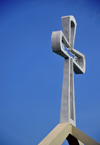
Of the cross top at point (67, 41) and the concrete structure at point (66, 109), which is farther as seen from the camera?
the cross top at point (67, 41)

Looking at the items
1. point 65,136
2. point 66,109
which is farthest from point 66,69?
point 65,136

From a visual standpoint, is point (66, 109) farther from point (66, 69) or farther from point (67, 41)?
point (67, 41)

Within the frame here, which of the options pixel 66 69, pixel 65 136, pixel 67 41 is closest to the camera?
pixel 65 136

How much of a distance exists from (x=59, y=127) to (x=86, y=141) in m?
1.51

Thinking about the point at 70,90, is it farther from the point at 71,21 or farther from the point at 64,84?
the point at 71,21

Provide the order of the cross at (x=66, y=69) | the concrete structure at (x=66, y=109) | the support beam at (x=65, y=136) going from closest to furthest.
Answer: the support beam at (x=65, y=136)
the concrete structure at (x=66, y=109)
the cross at (x=66, y=69)

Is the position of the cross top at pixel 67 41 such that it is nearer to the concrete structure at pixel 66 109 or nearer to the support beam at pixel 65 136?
the concrete structure at pixel 66 109

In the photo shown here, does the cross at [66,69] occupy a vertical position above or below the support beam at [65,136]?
above

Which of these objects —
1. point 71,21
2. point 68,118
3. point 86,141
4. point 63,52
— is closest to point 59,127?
point 68,118

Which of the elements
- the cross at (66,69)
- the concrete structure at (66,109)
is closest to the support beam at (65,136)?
the concrete structure at (66,109)

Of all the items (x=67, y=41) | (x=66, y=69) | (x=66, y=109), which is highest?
(x=67, y=41)

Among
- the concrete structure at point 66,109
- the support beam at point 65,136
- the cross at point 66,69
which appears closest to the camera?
the support beam at point 65,136

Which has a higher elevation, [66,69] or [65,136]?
[66,69]

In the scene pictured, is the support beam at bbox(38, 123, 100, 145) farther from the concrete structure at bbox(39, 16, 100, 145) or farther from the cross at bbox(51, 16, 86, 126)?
the cross at bbox(51, 16, 86, 126)
